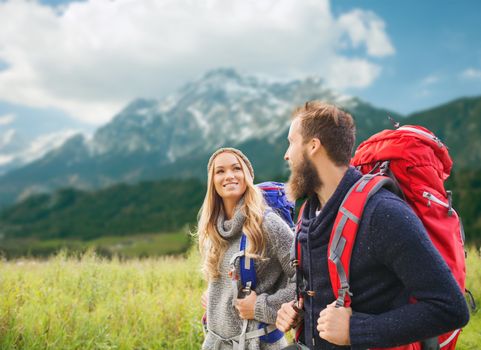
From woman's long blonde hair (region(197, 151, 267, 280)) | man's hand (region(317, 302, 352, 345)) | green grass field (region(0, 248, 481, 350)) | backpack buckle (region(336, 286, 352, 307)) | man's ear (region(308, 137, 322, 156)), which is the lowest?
green grass field (region(0, 248, 481, 350))

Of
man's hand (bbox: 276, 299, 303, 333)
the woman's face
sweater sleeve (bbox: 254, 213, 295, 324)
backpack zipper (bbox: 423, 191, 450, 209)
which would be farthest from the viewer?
the woman's face

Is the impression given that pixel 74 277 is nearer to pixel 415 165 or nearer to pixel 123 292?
pixel 123 292

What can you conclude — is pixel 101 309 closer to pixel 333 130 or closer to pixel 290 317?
pixel 290 317

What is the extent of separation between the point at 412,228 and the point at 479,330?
14.2ft

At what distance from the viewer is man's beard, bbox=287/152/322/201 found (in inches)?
97.8

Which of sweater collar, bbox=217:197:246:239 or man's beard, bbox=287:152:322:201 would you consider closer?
man's beard, bbox=287:152:322:201

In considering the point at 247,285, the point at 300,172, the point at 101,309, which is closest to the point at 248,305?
the point at 247,285

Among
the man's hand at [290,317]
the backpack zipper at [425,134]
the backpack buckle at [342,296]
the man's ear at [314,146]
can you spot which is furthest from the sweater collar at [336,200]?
the man's hand at [290,317]

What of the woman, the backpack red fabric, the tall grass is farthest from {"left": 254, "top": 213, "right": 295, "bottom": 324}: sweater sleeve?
the tall grass

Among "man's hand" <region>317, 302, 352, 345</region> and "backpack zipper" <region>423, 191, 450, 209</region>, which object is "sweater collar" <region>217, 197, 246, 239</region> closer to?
"man's hand" <region>317, 302, 352, 345</region>

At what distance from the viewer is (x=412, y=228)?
6.59 ft

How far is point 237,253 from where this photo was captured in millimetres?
3354

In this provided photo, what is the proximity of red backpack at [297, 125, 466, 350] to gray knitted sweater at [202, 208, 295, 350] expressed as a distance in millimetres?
1079

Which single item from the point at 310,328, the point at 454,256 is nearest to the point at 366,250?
the point at 454,256
